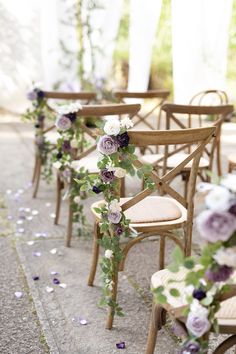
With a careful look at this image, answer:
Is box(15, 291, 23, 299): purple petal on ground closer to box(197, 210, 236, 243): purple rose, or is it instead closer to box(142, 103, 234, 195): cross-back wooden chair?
box(142, 103, 234, 195): cross-back wooden chair

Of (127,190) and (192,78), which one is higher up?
(192,78)

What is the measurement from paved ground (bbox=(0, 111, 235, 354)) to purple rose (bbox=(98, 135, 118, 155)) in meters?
0.78

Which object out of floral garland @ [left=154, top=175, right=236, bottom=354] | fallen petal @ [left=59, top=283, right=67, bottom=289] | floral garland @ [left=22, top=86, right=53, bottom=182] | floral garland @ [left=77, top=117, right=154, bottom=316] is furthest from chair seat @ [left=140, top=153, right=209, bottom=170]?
floral garland @ [left=154, top=175, right=236, bottom=354]

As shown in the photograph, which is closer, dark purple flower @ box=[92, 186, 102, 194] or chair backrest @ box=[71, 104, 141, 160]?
dark purple flower @ box=[92, 186, 102, 194]

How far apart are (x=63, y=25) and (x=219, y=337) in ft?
14.9

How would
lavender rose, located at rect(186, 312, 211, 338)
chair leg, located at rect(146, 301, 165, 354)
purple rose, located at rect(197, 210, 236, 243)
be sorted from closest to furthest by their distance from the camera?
purple rose, located at rect(197, 210, 236, 243)
lavender rose, located at rect(186, 312, 211, 338)
chair leg, located at rect(146, 301, 165, 354)

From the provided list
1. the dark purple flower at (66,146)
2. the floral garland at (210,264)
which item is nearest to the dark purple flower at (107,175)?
the floral garland at (210,264)

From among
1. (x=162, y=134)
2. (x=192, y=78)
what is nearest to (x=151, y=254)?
(x=162, y=134)

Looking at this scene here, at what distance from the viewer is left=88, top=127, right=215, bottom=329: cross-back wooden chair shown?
1885 mm

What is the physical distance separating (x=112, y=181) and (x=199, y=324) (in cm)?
79

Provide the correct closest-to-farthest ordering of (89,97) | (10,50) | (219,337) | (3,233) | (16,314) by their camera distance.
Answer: (219,337)
(16,314)
(3,233)
(89,97)
(10,50)

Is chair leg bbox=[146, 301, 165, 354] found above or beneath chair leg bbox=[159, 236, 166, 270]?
above

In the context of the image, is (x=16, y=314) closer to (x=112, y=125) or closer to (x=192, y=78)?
(x=112, y=125)

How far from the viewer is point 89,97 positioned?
3.56 meters
